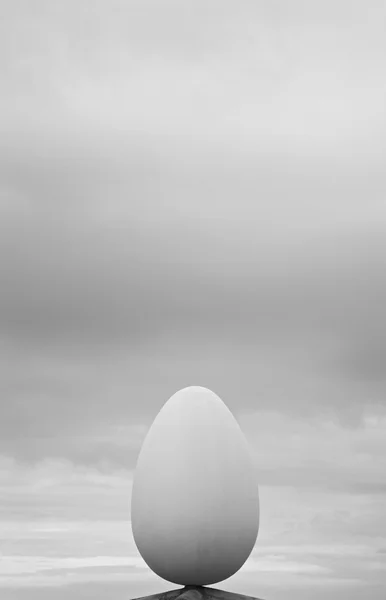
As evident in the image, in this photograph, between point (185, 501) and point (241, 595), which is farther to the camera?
point (241, 595)

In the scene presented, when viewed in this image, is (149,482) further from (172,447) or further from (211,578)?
(211,578)

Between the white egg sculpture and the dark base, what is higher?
the white egg sculpture

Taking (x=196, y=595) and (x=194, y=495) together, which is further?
(x=196, y=595)

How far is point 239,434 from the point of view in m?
26.6

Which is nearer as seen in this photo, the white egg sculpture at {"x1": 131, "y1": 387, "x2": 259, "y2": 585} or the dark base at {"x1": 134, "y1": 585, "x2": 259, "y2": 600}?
the white egg sculpture at {"x1": 131, "y1": 387, "x2": 259, "y2": 585}

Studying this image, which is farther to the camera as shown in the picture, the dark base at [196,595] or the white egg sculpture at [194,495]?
the dark base at [196,595]

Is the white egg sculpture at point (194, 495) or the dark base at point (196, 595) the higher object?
the white egg sculpture at point (194, 495)

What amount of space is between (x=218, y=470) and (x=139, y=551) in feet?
10.4

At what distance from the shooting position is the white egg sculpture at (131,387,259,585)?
25.2m

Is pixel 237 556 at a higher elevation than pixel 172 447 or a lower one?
lower

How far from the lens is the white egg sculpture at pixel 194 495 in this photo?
993 inches

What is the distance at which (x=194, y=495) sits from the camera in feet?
82.6

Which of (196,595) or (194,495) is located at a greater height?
(194,495)

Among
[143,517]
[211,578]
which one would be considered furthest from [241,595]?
[143,517]
